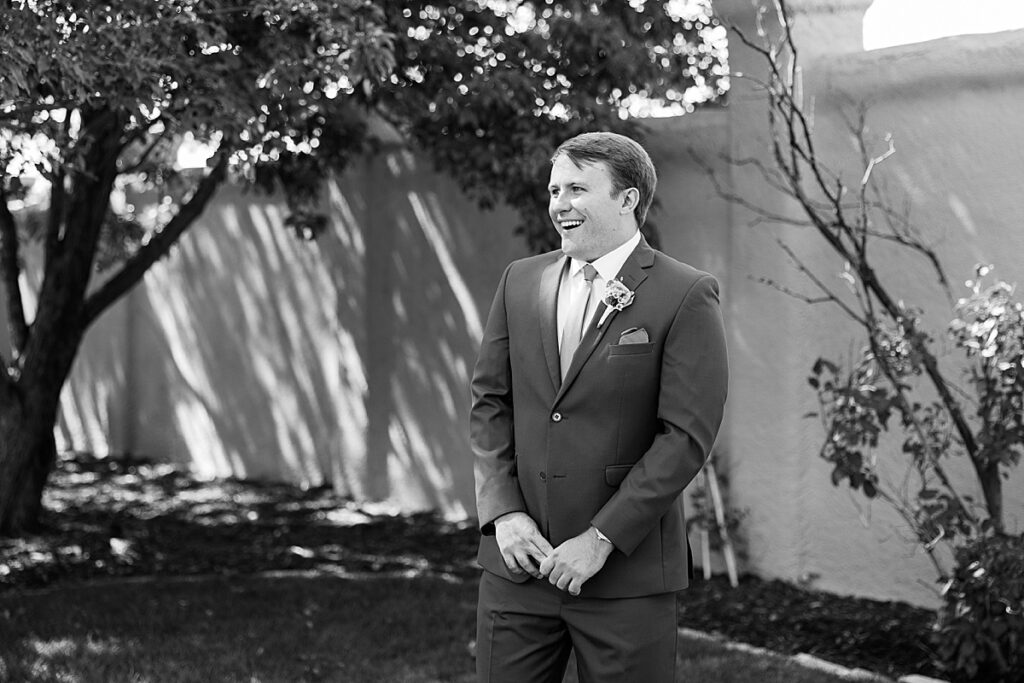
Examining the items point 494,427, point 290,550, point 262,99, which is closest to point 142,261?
point 290,550

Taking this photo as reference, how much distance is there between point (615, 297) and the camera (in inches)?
122

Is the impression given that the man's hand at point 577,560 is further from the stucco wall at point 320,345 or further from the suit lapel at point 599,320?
the stucco wall at point 320,345

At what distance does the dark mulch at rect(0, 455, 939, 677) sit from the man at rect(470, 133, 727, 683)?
9.01ft

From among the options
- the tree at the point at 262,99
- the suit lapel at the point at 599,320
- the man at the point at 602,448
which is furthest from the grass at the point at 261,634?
the suit lapel at the point at 599,320

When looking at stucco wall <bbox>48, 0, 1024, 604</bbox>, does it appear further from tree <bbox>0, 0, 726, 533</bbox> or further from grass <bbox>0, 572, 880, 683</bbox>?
grass <bbox>0, 572, 880, 683</bbox>

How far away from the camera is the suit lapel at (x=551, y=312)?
3.16 metres

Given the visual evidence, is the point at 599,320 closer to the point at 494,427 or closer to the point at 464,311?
the point at 494,427

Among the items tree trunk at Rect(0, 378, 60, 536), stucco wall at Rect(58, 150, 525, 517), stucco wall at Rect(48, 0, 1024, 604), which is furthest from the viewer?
stucco wall at Rect(58, 150, 525, 517)

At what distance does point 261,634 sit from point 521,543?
10.1ft

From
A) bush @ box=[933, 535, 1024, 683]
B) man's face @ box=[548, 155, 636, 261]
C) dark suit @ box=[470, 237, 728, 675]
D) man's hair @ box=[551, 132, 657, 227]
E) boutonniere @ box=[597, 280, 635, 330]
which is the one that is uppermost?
man's hair @ box=[551, 132, 657, 227]

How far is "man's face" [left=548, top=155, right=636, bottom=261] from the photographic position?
3.09 meters

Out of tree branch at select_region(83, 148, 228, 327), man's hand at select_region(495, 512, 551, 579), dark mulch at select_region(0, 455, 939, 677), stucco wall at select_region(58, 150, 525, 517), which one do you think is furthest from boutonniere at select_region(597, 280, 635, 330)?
tree branch at select_region(83, 148, 228, 327)

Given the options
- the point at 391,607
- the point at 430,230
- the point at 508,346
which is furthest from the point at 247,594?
the point at 508,346

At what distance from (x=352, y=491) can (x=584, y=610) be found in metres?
6.52
